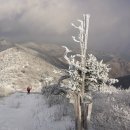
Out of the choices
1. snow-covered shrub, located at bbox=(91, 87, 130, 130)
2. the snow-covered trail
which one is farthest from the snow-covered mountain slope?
snow-covered shrub, located at bbox=(91, 87, 130, 130)

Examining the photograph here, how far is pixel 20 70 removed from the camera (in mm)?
126625

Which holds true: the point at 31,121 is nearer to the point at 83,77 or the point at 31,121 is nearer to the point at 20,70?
the point at 83,77

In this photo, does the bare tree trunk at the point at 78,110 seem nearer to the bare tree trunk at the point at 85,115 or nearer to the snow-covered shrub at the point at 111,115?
the bare tree trunk at the point at 85,115

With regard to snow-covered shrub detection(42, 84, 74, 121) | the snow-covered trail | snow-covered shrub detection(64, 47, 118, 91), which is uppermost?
snow-covered shrub detection(64, 47, 118, 91)

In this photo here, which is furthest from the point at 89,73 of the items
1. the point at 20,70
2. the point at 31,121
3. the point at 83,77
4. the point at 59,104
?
the point at 20,70

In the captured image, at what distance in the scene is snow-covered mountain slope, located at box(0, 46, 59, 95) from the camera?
106 m

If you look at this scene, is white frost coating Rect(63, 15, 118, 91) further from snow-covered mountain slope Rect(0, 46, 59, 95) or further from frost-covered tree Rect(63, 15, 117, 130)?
snow-covered mountain slope Rect(0, 46, 59, 95)

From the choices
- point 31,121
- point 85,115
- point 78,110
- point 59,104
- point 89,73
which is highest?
point 89,73

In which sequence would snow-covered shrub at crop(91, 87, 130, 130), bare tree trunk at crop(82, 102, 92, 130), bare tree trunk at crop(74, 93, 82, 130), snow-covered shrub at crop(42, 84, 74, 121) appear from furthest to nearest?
snow-covered shrub at crop(42, 84, 74, 121)
bare tree trunk at crop(82, 102, 92, 130)
bare tree trunk at crop(74, 93, 82, 130)
snow-covered shrub at crop(91, 87, 130, 130)

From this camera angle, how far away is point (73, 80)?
19.9m

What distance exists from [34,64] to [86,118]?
13029 centimetres

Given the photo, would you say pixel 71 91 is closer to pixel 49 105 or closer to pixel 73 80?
pixel 73 80

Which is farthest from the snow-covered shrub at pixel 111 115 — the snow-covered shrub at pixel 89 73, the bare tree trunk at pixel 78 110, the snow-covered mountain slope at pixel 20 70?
the snow-covered mountain slope at pixel 20 70

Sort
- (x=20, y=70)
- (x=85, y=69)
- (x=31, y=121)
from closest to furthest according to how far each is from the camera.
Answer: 1. (x=85, y=69)
2. (x=31, y=121)
3. (x=20, y=70)
